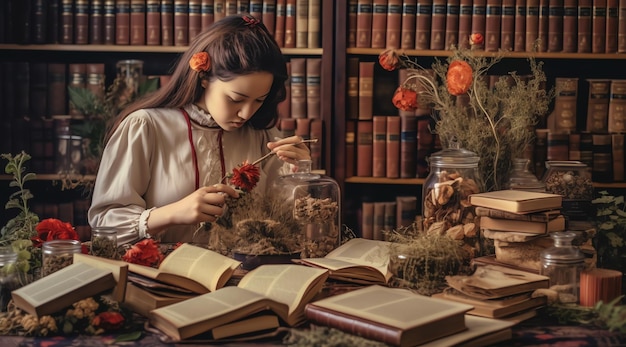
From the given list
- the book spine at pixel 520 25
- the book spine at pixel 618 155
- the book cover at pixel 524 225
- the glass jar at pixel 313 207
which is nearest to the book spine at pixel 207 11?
the book spine at pixel 520 25

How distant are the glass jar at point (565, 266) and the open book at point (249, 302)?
1.36 ft

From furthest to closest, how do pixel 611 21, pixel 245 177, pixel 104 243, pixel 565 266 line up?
pixel 611 21 → pixel 245 177 → pixel 104 243 → pixel 565 266

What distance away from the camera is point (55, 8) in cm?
317

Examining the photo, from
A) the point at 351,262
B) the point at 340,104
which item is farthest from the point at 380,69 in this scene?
the point at 351,262

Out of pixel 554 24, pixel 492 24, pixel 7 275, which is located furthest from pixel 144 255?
pixel 554 24

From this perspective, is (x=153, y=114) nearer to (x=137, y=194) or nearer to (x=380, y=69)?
(x=137, y=194)

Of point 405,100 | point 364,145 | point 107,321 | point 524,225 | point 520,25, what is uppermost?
point 520,25

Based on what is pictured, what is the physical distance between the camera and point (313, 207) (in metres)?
1.77

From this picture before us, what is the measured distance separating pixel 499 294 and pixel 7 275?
0.85 metres

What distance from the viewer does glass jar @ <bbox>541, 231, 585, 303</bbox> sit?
57.7 inches

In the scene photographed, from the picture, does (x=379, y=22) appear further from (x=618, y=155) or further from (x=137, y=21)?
(x=618, y=155)

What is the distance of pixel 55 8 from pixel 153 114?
1182 mm

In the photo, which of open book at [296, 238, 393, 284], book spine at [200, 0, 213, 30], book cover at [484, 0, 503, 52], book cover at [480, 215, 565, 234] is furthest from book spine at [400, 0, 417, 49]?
book cover at [480, 215, 565, 234]

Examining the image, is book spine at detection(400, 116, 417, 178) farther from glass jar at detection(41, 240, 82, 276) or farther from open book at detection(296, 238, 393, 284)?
glass jar at detection(41, 240, 82, 276)
